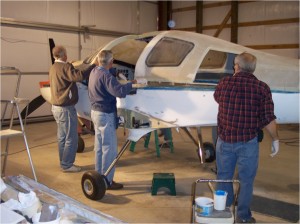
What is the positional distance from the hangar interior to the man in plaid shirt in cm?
76

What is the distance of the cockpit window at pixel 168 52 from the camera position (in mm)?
4406

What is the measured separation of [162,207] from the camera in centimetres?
412

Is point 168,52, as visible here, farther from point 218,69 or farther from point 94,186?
point 94,186

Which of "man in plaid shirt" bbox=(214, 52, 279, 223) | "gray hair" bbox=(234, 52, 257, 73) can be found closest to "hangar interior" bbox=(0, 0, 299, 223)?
"man in plaid shirt" bbox=(214, 52, 279, 223)

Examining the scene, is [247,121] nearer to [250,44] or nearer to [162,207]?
[162,207]

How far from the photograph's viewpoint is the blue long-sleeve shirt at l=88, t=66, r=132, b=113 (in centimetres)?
407

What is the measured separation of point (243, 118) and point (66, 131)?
292cm

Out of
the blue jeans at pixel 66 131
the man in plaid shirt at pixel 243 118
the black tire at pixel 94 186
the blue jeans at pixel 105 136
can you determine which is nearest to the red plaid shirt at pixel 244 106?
the man in plaid shirt at pixel 243 118

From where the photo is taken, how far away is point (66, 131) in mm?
5289

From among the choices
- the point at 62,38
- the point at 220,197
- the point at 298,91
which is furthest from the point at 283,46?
the point at 220,197

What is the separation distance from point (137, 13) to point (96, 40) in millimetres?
2718

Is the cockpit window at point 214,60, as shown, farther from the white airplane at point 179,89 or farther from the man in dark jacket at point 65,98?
A: the man in dark jacket at point 65,98

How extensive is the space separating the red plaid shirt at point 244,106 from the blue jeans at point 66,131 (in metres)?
→ 2.60

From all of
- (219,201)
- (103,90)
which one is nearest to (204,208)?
(219,201)
